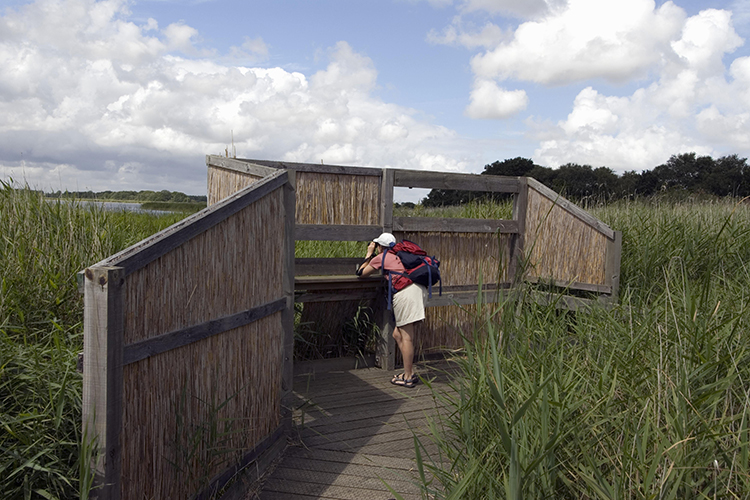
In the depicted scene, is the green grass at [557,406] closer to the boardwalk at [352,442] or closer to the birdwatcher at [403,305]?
the boardwalk at [352,442]

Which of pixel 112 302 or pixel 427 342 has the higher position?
pixel 112 302

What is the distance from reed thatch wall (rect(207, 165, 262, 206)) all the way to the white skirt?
2079mm

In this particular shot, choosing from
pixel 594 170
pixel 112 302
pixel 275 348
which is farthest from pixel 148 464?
pixel 594 170

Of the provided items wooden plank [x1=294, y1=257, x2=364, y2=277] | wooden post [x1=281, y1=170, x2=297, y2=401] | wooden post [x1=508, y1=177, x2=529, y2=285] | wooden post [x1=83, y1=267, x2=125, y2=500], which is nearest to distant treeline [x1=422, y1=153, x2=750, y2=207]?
wooden post [x1=508, y1=177, x2=529, y2=285]

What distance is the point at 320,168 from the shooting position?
6293mm

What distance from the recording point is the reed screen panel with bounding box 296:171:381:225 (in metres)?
6.27

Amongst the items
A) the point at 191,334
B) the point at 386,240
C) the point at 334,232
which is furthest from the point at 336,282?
the point at 191,334

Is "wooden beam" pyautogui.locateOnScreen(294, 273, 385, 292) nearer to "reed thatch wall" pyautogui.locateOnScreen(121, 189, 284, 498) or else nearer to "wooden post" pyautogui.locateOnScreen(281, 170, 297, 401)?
"wooden post" pyautogui.locateOnScreen(281, 170, 297, 401)

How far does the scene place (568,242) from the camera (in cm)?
709

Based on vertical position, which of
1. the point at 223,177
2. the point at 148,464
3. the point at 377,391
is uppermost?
the point at 223,177

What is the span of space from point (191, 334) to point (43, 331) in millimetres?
1617

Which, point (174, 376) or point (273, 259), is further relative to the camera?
point (273, 259)

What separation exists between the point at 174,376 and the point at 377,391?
3.32 meters

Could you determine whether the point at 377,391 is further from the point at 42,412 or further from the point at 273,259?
the point at 42,412
